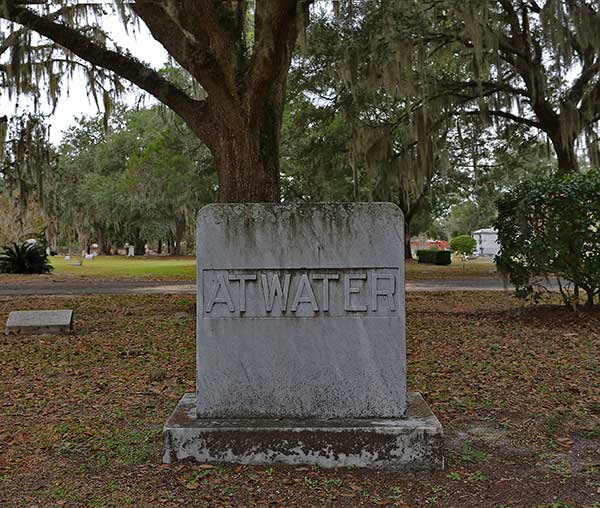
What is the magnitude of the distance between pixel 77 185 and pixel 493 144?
102 feet

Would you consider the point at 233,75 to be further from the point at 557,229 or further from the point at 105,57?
the point at 557,229

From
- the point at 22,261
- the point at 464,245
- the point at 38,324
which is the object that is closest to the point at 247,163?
the point at 38,324

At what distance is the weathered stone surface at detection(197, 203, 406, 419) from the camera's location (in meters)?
3.54

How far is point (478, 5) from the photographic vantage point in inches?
409

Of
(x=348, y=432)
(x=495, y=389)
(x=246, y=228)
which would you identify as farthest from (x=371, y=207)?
(x=495, y=389)

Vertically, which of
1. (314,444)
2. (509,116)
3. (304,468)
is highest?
(509,116)

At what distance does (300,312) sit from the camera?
3.56m

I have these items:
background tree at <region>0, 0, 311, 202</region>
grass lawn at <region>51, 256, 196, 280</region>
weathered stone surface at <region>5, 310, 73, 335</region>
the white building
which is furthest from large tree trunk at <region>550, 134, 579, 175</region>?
the white building

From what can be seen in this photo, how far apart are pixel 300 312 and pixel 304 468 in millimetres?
872

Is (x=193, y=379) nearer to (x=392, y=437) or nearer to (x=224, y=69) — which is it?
(x=392, y=437)

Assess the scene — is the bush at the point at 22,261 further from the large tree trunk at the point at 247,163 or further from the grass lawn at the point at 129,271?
the large tree trunk at the point at 247,163

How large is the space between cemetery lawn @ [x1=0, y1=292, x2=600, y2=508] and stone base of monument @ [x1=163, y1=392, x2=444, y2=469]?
0.21 ft

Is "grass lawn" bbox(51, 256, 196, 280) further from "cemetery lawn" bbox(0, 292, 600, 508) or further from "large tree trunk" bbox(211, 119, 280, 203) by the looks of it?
"cemetery lawn" bbox(0, 292, 600, 508)

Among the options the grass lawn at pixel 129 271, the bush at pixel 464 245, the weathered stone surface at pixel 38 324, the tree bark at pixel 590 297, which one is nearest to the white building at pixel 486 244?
the bush at pixel 464 245
